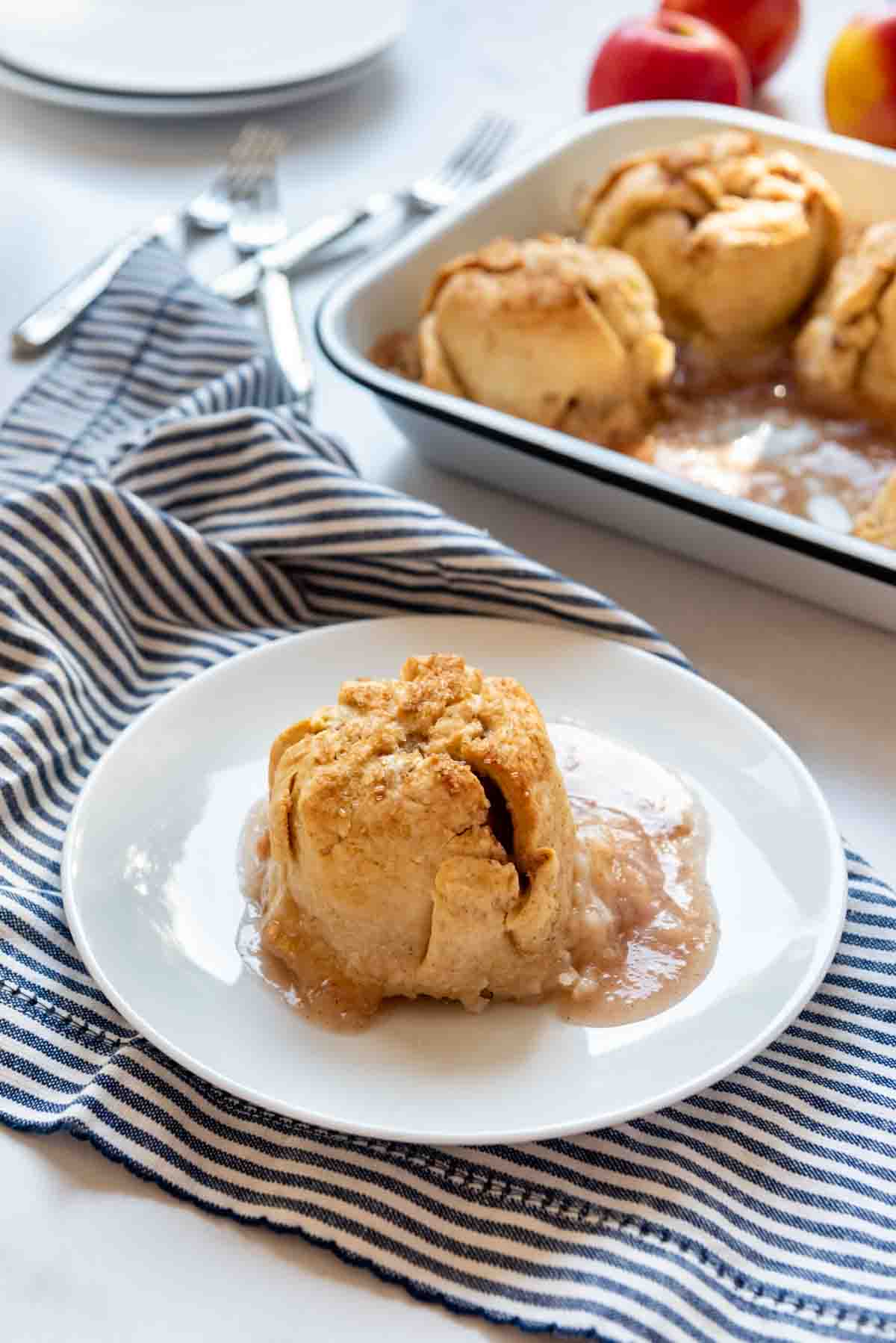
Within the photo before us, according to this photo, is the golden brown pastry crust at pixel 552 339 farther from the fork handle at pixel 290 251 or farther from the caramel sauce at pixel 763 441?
the fork handle at pixel 290 251

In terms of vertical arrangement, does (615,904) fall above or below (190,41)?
below

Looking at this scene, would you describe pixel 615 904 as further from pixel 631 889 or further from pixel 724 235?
pixel 724 235

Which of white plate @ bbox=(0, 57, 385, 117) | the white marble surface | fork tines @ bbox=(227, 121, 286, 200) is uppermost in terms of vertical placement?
white plate @ bbox=(0, 57, 385, 117)

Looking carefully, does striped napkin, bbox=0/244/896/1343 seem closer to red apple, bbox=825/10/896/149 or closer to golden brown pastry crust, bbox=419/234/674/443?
golden brown pastry crust, bbox=419/234/674/443

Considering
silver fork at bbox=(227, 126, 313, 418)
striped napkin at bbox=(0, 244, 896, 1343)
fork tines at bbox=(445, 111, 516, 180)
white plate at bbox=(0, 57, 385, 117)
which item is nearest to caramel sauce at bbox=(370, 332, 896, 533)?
silver fork at bbox=(227, 126, 313, 418)

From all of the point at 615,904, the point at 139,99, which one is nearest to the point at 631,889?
the point at 615,904

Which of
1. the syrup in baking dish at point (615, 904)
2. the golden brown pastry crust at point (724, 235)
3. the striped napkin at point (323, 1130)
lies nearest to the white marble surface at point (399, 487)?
the striped napkin at point (323, 1130)

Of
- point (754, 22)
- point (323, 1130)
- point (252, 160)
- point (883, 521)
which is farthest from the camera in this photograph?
point (754, 22)
